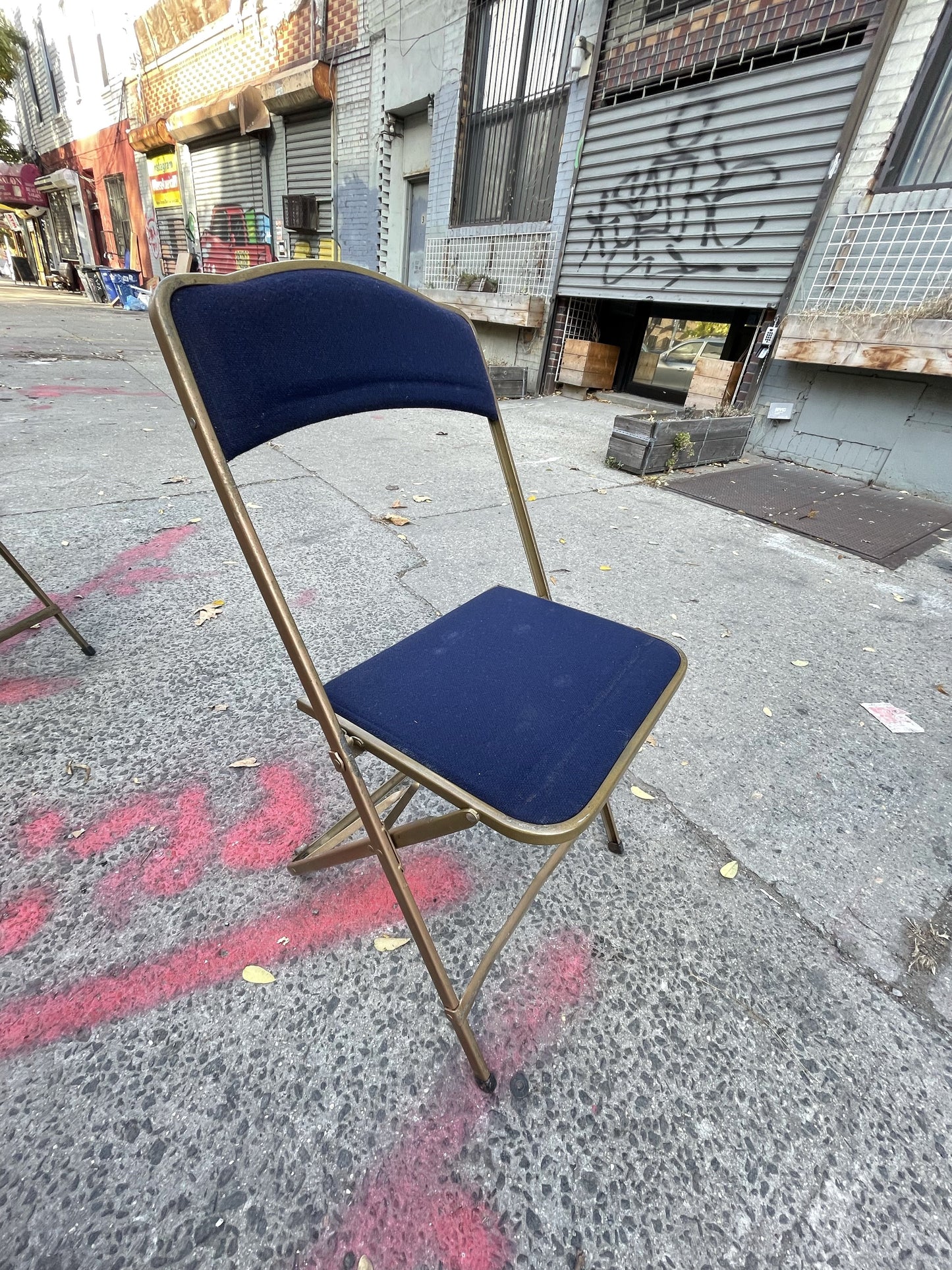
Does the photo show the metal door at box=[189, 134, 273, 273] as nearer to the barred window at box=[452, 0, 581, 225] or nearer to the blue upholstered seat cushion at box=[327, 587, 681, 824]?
the barred window at box=[452, 0, 581, 225]

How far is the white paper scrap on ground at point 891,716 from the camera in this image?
1.80 m

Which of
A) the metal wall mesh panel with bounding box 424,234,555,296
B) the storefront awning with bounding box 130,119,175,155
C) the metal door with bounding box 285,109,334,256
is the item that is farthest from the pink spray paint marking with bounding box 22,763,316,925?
the storefront awning with bounding box 130,119,175,155

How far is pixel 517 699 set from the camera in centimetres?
95

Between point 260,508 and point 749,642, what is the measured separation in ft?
8.39

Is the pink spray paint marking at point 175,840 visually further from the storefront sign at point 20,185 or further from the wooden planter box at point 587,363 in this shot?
the storefront sign at point 20,185

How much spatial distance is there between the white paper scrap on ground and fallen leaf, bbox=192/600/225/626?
240 cm

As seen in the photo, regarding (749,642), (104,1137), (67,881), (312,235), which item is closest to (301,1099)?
(104,1137)

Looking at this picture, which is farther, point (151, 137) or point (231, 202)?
point (151, 137)

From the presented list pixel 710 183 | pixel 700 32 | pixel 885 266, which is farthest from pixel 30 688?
pixel 700 32

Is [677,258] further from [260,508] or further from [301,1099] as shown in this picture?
[301,1099]

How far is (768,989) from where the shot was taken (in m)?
1.09

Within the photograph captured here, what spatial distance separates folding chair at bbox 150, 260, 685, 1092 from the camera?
771 millimetres

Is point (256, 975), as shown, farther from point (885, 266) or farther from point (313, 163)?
point (313, 163)

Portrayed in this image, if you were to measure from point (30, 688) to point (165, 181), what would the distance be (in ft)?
61.6
